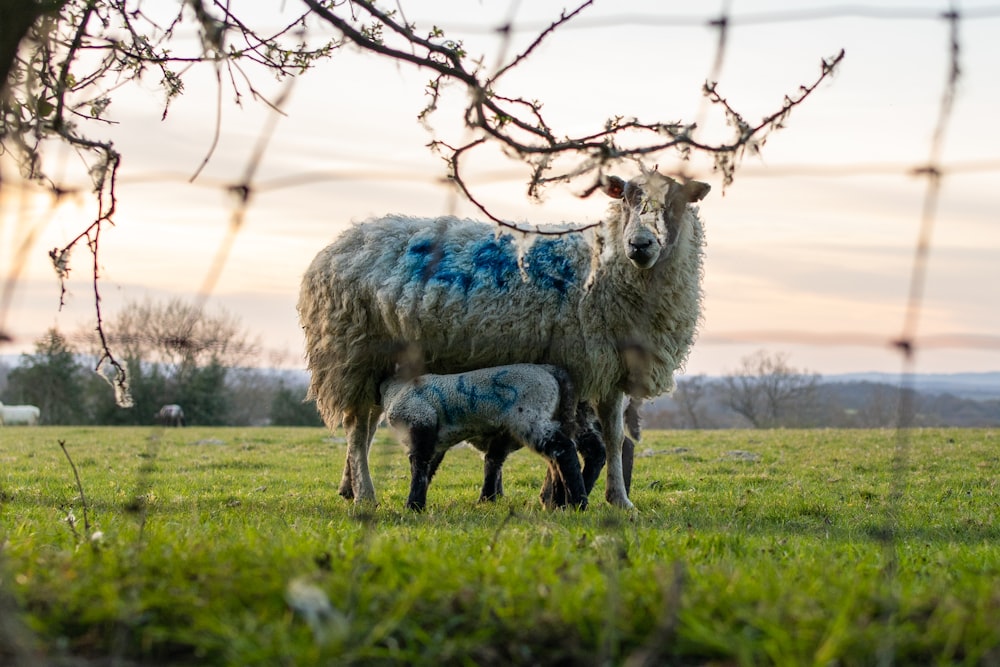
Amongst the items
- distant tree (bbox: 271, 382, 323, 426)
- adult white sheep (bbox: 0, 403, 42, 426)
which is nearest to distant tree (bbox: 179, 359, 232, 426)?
distant tree (bbox: 271, 382, 323, 426)

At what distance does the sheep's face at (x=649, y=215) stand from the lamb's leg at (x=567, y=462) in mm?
1383

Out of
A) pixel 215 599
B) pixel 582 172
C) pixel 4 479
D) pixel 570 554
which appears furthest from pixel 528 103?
pixel 4 479

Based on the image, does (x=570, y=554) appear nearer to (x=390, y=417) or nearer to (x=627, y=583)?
(x=627, y=583)

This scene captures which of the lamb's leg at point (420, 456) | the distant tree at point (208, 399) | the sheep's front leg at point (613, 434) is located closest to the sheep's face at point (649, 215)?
the sheep's front leg at point (613, 434)

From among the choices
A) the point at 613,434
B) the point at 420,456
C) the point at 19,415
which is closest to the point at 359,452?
the point at 420,456

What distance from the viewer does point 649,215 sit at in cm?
735

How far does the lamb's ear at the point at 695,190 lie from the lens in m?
7.86

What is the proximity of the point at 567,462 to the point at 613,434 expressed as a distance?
1.16 meters

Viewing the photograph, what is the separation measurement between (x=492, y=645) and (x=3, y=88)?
2.95 m

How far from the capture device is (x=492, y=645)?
112 inches

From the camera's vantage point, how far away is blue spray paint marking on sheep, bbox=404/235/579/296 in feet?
25.3

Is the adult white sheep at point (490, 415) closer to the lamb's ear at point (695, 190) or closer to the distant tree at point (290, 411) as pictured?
the lamb's ear at point (695, 190)

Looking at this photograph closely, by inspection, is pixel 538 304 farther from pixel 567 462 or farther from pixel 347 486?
pixel 347 486

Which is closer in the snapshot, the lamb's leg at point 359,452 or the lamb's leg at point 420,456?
the lamb's leg at point 420,456
